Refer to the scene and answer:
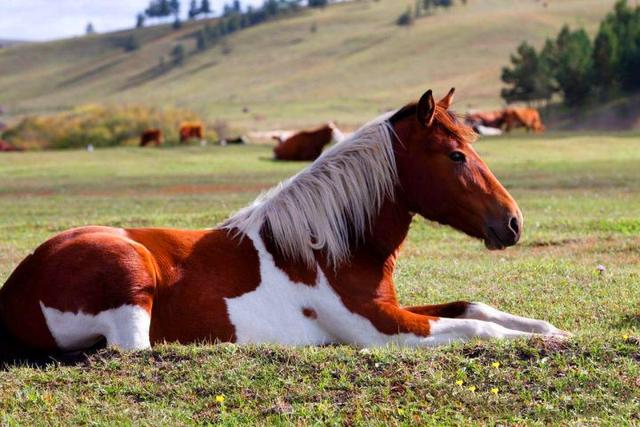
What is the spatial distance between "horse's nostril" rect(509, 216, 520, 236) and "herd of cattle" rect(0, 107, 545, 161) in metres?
30.0

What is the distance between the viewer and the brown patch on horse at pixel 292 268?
7.60 m

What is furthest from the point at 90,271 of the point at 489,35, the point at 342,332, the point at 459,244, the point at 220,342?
the point at 489,35

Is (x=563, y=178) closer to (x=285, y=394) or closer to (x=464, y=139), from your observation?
(x=464, y=139)

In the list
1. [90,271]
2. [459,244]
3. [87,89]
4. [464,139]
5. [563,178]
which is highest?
[464,139]

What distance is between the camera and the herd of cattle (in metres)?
41.1

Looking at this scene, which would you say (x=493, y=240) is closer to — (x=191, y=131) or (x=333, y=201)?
(x=333, y=201)

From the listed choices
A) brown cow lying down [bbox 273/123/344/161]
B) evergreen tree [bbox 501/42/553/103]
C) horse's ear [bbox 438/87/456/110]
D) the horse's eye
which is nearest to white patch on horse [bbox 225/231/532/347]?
the horse's eye

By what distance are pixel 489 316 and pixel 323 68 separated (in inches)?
5685

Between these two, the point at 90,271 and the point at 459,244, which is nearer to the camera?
the point at 90,271

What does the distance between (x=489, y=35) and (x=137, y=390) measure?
145347 millimetres

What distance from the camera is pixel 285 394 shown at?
602 centimetres

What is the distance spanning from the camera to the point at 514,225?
297 inches

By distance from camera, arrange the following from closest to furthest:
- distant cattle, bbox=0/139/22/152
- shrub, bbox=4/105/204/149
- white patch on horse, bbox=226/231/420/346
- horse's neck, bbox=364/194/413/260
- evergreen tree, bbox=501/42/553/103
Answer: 1. white patch on horse, bbox=226/231/420/346
2. horse's neck, bbox=364/194/413/260
3. distant cattle, bbox=0/139/22/152
4. shrub, bbox=4/105/204/149
5. evergreen tree, bbox=501/42/553/103

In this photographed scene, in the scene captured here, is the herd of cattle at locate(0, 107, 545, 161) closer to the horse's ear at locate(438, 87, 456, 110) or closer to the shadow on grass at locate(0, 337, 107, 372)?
the horse's ear at locate(438, 87, 456, 110)
